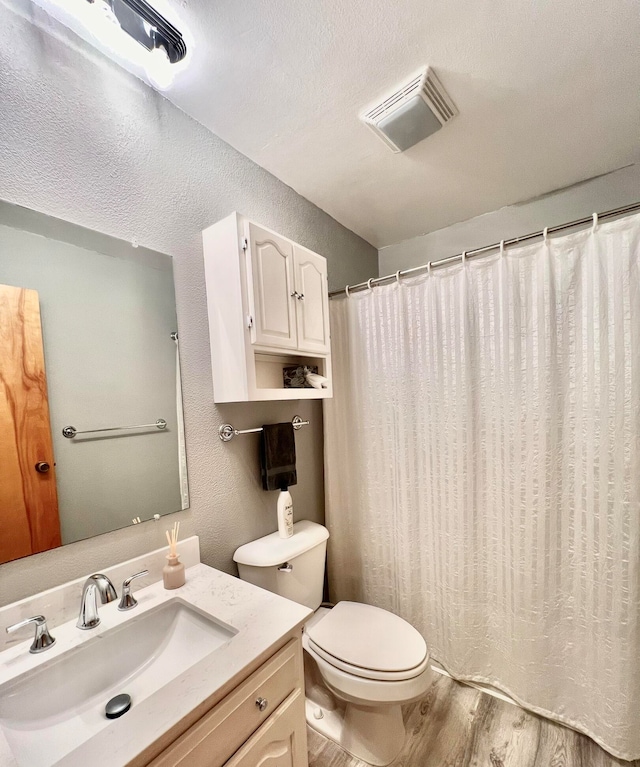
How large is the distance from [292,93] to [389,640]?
195cm

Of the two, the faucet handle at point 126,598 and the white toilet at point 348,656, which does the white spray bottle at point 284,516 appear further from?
the faucet handle at point 126,598

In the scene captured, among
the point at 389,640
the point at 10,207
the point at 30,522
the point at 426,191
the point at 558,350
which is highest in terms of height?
the point at 426,191

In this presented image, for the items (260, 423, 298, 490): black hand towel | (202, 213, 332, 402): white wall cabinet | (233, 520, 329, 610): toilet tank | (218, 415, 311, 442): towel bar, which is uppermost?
(202, 213, 332, 402): white wall cabinet

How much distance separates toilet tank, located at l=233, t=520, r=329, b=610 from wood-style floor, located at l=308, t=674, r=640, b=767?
529 mm

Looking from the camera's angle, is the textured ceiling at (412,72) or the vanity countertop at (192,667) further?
the textured ceiling at (412,72)

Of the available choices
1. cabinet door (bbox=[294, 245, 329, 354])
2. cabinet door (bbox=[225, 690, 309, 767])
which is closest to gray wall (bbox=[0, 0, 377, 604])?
cabinet door (bbox=[294, 245, 329, 354])

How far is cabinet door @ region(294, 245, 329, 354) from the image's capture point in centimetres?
135

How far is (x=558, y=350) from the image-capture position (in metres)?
1.23

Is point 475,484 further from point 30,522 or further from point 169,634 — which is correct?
point 30,522

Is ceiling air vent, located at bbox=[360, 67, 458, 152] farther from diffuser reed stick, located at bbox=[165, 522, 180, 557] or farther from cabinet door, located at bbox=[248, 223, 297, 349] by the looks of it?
diffuser reed stick, located at bbox=[165, 522, 180, 557]

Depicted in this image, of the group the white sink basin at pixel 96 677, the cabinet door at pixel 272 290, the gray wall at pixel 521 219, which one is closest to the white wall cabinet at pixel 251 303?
the cabinet door at pixel 272 290

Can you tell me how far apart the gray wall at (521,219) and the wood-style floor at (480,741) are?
7.25 ft

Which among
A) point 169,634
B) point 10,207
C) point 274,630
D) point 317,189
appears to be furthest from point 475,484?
point 10,207

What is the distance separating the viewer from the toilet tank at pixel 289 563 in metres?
1.24
